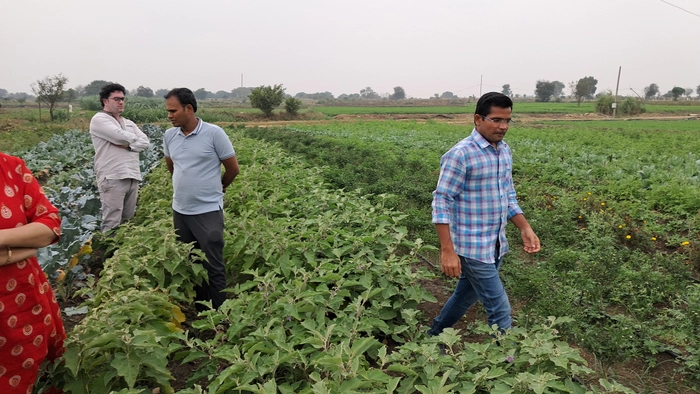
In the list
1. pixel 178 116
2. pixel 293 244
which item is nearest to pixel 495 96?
pixel 293 244

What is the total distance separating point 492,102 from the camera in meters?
2.91

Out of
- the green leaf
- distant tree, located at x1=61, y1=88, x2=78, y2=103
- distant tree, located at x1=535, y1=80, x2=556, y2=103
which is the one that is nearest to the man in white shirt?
the green leaf

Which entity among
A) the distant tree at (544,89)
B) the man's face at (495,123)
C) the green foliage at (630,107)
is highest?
the distant tree at (544,89)

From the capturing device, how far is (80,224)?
A: 5141 mm

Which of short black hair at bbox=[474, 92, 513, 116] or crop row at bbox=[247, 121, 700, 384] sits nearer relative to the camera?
short black hair at bbox=[474, 92, 513, 116]

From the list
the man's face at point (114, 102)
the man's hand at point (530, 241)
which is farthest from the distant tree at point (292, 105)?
the man's hand at point (530, 241)

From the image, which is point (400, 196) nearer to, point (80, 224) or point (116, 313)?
point (80, 224)

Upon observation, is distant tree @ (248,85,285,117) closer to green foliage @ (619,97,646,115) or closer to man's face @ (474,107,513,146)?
green foliage @ (619,97,646,115)

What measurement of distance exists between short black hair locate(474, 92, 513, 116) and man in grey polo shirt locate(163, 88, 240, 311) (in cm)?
204

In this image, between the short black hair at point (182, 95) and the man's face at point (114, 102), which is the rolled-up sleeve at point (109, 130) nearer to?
the man's face at point (114, 102)

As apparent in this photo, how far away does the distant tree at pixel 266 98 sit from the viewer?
43.4 metres

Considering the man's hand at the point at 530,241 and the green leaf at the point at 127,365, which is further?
the man's hand at the point at 530,241

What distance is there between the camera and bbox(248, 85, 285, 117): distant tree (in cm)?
4344

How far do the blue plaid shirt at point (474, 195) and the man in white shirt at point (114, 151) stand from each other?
360 cm
